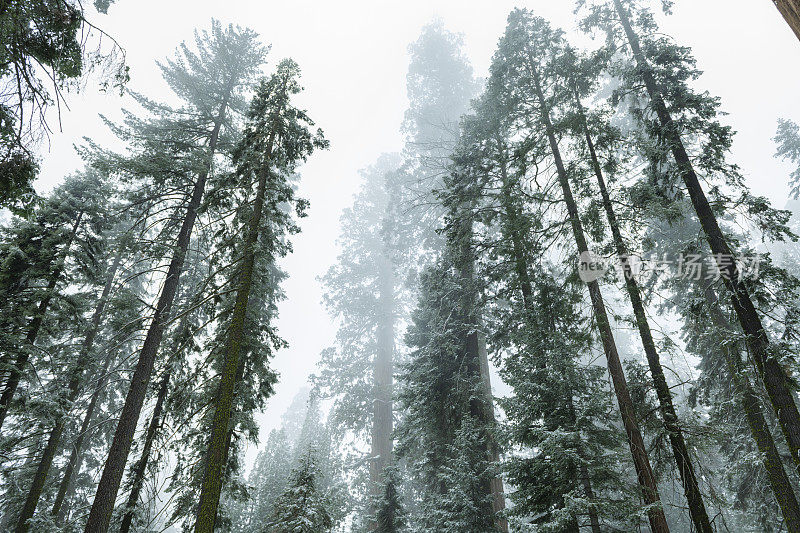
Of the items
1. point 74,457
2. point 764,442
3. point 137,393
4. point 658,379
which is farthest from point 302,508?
point 764,442

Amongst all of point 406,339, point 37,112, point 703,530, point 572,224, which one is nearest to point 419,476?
point 406,339

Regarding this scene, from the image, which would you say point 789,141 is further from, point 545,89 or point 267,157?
point 267,157

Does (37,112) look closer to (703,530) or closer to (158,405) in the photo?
(158,405)

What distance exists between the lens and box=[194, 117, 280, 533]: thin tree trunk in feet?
19.6

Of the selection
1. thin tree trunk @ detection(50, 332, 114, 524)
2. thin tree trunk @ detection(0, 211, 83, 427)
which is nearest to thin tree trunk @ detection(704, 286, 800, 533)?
thin tree trunk @ detection(50, 332, 114, 524)

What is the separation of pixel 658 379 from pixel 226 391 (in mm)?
8313

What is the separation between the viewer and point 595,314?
8836mm

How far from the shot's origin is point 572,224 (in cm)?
976

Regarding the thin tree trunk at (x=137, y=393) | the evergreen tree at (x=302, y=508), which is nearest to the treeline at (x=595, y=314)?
the evergreen tree at (x=302, y=508)

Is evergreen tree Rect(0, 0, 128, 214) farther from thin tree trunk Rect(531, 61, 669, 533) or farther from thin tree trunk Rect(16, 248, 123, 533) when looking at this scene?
thin tree trunk Rect(531, 61, 669, 533)

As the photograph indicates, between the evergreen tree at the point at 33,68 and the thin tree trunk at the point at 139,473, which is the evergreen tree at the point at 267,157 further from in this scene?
the thin tree trunk at the point at 139,473

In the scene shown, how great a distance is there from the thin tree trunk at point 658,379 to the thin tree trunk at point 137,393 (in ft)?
31.6

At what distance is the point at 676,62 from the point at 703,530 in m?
10.4

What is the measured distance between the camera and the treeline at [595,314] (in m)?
7.55
